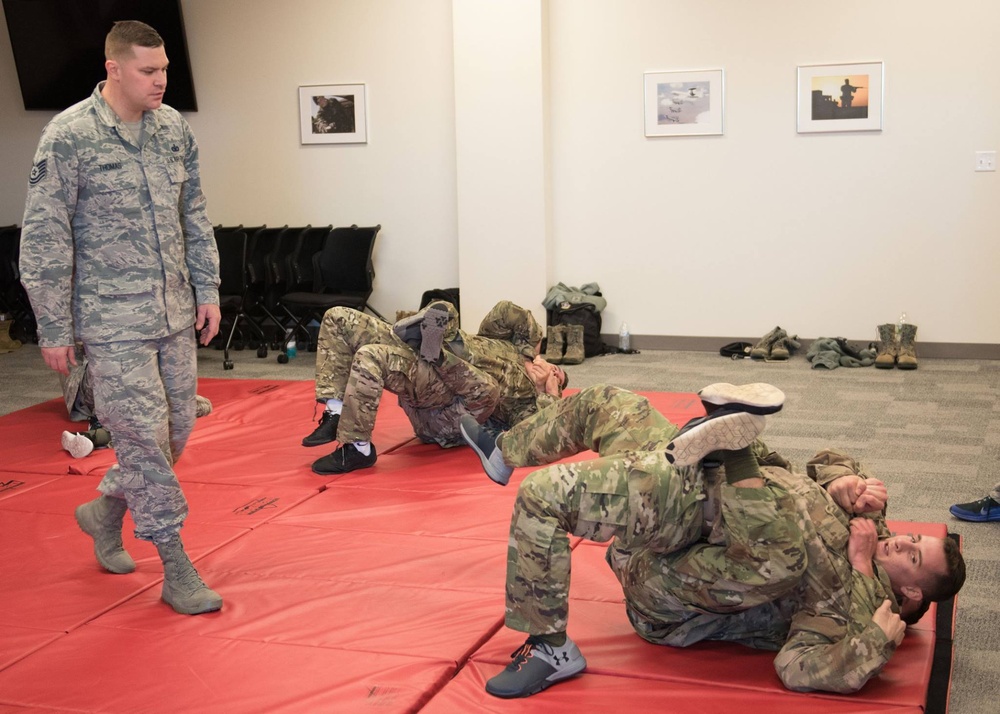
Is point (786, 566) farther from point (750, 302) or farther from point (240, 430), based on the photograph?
point (750, 302)

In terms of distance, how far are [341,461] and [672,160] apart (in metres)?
4.19

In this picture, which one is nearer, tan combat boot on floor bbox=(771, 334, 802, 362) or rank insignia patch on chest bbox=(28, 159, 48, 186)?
rank insignia patch on chest bbox=(28, 159, 48, 186)

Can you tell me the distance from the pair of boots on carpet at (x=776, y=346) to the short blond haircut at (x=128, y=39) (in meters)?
5.29

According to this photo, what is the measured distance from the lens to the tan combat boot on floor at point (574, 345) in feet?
24.9

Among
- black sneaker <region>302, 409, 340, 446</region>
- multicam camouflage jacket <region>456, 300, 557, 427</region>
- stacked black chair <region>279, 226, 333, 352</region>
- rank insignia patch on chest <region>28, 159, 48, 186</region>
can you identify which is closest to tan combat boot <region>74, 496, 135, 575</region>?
rank insignia patch on chest <region>28, 159, 48, 186</region>

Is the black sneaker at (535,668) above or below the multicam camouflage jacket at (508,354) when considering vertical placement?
below

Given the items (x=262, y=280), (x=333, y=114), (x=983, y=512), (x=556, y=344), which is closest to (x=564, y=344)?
(x=556, y=344)

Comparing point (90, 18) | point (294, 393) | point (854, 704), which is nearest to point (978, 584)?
point (854, 704)

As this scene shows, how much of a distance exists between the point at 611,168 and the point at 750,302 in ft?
4.80

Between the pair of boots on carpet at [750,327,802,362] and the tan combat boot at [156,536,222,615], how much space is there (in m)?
5.06

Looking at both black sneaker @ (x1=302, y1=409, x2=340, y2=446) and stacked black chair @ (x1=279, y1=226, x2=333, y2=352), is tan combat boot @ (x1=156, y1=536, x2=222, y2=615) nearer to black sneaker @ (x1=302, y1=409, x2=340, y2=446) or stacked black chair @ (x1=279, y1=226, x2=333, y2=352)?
black sneaker @ (x1=302, y1=409, x2=340, y2=446)

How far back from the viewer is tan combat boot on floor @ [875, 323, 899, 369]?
23.0ft

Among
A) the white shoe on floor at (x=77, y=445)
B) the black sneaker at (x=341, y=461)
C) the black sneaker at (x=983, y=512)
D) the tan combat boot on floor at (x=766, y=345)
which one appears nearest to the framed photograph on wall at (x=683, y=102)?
the tan combat boot on floor at (x=766, y=345)

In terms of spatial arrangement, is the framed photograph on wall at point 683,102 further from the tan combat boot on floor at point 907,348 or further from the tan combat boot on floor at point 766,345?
the tan combat boot on floor at point 907,348
